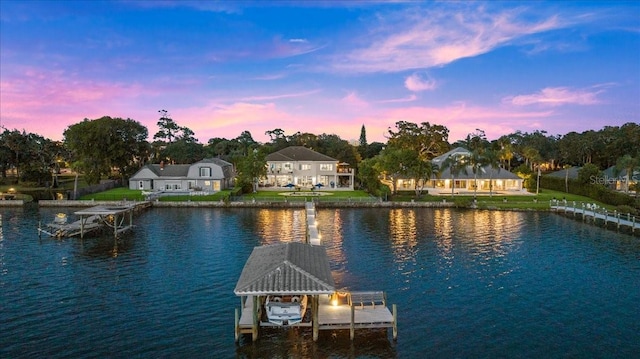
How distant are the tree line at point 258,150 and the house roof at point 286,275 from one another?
51044 mm

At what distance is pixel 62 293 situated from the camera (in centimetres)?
2517

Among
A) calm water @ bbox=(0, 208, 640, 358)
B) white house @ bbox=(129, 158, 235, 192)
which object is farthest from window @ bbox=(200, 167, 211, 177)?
calm water @ bbox=(0, 208, 640, 358)

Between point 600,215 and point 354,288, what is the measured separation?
37.8 metres

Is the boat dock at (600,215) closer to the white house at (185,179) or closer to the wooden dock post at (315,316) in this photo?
the wooden dock post at (315,316)

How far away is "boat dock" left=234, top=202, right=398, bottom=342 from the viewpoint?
708 inches

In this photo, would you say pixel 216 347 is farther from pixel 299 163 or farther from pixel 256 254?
pixel 299 163

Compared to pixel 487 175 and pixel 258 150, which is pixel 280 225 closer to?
pixel 258 150

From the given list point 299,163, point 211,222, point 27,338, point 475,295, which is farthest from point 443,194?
point 27,338

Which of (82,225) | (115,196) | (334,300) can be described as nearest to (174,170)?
(115,196)

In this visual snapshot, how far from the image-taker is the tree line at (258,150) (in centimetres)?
7331

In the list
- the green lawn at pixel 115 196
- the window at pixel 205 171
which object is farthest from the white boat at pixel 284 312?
the window at pixel 205 171

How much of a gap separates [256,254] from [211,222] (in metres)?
28.5

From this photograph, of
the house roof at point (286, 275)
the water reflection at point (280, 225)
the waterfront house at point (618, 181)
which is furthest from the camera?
the waterfront house at point (618, 181)

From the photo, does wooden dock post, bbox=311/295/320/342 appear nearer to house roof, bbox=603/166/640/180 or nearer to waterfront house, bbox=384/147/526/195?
waterfront house, bbox=384/147/526/195
